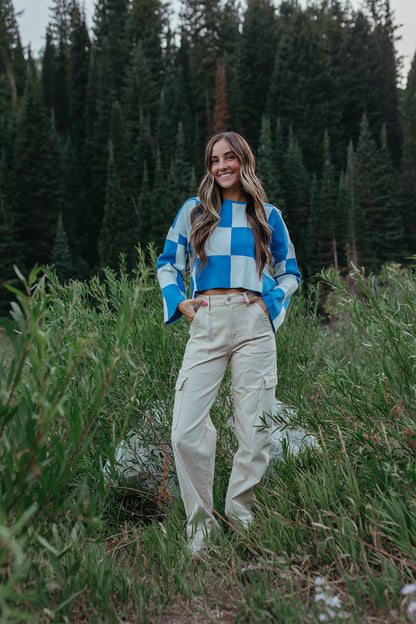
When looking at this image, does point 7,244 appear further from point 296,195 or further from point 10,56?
point 10,56

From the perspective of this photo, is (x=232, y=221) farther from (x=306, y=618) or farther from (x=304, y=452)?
(x=306, y=618)

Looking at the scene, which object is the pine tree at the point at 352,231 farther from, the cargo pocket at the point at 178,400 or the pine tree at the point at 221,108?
the cargo pocket at the point at 178,400

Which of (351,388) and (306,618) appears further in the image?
(351,388)

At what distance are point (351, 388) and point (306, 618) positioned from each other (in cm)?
124

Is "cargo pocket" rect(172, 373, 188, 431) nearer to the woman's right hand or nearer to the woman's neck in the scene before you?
the woman's right hand

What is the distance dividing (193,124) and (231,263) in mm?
51232

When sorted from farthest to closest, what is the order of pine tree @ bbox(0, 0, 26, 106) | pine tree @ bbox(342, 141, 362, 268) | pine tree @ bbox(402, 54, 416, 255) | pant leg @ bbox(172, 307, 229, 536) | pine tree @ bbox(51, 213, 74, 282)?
pine tree @ bbox(0, 0, 26, 106), pine tree @ bbox(402, 54, 416, 255), pine tree @ bbox(342, 141, 362, 268), pine tree @ bbox(51, 213, 74, 282), pant leg @ bbox(172, 307, 229, 536)

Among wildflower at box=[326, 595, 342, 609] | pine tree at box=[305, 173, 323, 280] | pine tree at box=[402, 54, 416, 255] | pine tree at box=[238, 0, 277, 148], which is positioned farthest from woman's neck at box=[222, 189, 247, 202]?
pine tree at box=[238, 0, 277, 148]

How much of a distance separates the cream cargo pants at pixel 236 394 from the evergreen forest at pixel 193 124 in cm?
3189

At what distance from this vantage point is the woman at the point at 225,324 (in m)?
2.65

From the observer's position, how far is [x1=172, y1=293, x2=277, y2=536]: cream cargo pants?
104 inches

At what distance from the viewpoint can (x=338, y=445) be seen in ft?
8.63

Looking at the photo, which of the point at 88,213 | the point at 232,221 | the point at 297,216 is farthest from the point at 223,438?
the point at 88,213

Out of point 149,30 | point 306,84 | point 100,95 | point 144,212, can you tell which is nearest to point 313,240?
point 144,212
